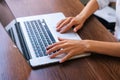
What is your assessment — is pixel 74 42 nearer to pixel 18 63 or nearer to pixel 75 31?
pixel 75 31

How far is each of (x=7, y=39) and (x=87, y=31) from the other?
1.23 feet

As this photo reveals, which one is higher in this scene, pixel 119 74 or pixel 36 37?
pixel 36 37

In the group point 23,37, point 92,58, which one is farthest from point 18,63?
point 92,58

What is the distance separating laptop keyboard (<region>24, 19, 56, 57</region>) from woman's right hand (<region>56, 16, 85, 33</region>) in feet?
0.21

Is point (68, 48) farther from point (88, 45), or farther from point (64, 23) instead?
point (64, 23)

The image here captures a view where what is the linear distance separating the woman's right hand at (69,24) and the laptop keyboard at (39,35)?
0.06 m

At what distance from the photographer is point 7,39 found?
2.72ft

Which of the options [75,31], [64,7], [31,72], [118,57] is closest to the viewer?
[31,72]

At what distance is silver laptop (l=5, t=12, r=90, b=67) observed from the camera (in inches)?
31.2

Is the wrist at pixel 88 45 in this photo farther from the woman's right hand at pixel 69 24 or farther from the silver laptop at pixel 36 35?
the woman's right hand at pixel 69 24

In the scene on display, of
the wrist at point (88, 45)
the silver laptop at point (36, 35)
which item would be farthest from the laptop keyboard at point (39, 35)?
the wrist at point (88, 45)

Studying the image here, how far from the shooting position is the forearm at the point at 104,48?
85cm

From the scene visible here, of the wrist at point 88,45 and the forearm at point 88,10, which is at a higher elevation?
the wrist at point 88,45

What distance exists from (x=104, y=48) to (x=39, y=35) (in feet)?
0.93
